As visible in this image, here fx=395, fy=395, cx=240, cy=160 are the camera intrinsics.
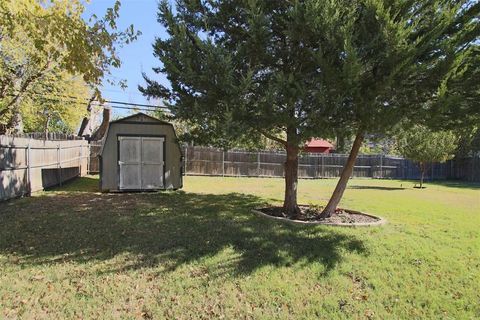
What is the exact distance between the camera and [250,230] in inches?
297

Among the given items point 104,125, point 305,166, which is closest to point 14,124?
point 104,125

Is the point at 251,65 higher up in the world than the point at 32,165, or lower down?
higher up

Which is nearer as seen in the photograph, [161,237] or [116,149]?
[161,237]

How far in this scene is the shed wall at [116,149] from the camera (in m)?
12.7

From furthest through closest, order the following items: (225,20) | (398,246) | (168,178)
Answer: (168,178), (225,20), (398,246)

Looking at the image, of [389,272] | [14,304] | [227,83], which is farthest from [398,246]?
[14,304]

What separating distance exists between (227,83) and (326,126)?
1964 mm

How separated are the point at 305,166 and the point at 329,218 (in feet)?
59.4

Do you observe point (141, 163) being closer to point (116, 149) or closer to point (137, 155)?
point (137, 155)

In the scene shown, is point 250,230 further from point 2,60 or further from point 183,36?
point 2,60

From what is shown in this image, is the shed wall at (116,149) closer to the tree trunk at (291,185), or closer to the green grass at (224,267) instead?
the green grass at (224,267)

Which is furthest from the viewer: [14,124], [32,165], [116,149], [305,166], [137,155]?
[305,166]

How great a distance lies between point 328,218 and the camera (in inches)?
345

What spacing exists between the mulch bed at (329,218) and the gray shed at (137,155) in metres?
4.66
